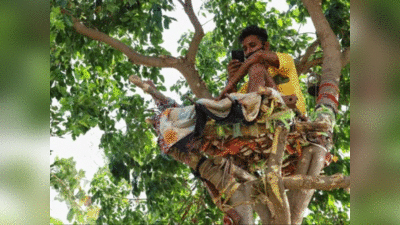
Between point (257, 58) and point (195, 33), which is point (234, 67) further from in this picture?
point (195, 33)

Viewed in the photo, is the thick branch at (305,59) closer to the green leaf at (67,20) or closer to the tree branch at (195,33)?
the tree branch at (195,33)

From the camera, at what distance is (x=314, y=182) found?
5320 millimetres

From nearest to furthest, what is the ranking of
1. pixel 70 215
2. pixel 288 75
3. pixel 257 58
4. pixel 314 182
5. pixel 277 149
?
pixel 277 149, pixel 314 182, pixel 257 58, pixel 288 75, pixel 70 215

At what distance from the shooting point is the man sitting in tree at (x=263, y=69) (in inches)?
222

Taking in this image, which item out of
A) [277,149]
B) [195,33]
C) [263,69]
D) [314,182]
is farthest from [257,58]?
[195,33]

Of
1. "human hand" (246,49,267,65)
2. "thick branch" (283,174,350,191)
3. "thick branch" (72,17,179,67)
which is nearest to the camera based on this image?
"thick branch" (283,174,350,191)

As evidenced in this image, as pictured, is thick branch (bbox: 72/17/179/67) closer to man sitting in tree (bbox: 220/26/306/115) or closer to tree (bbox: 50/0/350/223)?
tree (bbox: 50/0/350/223)

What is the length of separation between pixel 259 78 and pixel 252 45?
21.4 inches

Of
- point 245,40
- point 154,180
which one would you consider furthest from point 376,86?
point 154,180

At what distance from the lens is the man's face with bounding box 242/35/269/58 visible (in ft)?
19.7

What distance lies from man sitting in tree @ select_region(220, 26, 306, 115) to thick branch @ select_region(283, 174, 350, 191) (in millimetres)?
706

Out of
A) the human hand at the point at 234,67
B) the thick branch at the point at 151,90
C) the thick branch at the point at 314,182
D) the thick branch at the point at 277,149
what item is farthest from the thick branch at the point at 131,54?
the thick branch at the point at 314,182

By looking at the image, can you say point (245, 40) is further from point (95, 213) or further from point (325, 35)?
point (95, 213)

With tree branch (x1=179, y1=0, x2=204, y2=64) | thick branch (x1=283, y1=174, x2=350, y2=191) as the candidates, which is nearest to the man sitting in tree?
thick branch (x1=283, y1=174, x2=350, y2=191)
